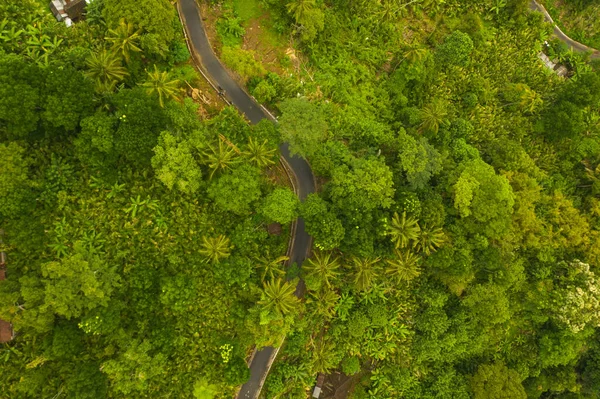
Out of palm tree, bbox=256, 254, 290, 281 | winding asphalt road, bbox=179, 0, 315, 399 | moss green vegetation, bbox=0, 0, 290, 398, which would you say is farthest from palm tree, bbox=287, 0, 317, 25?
palm tree, bbox=256, 254, 290, 281

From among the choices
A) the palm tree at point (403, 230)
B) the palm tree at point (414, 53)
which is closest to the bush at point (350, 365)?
the palm tree at point (403, 230)

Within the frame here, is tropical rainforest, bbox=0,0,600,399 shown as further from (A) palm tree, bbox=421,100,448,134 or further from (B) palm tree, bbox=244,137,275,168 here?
(A) palm tree, bbox=421,100,448,134

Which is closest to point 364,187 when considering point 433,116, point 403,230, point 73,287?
point 403,230

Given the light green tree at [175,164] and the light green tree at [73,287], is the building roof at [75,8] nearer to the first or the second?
the light green tree at [175,164]

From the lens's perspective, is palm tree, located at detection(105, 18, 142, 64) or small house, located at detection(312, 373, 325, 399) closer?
palm tree, located at detection(105, 18, 142, 64)

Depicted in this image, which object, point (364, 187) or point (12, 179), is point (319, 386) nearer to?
point (364, 187)
